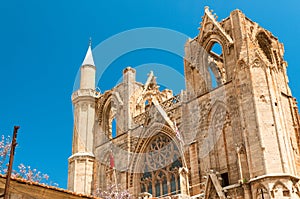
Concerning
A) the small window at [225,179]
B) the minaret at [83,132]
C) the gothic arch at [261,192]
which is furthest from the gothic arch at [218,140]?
the minaret at [83,132]

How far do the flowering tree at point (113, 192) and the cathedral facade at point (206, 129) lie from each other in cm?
35

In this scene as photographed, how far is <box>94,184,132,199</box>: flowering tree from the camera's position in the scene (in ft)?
71.9

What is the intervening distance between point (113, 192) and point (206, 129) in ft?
21.4

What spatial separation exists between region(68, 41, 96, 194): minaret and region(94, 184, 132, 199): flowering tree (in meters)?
1.14

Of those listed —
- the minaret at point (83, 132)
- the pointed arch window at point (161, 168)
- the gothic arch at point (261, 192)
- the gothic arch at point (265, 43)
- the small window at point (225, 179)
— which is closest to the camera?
the gothic arch at point (261, 192)

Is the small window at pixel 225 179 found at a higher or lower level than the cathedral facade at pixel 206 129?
lower

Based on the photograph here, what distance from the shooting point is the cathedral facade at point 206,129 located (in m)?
16.8

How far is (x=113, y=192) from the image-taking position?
22219 mm

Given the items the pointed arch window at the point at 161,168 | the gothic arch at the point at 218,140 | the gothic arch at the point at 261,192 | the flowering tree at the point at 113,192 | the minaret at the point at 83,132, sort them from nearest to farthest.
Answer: the gothic arch at the point at 261,192, the gothic arch at the point at 218,140, the pointed arch window at the point at 161,168, the flowering tree at the point at 113,192, the minaret at the point at 83,132

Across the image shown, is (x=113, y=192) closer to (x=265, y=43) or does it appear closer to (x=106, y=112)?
(x=106, y=112)

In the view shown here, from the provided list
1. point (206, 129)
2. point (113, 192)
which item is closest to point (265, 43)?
point (206, 129)

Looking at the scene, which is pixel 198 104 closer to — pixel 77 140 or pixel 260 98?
pixel 260 98

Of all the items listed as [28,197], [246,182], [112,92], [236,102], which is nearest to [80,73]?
[112,92]

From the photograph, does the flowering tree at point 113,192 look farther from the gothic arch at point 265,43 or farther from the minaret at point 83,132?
the gothic arch at point 265,43
